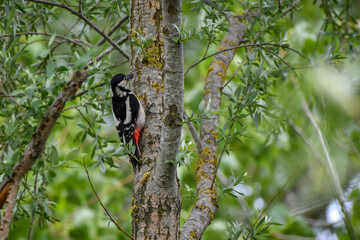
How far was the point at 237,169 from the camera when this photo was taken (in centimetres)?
516

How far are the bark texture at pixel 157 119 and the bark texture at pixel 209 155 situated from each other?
0.18 m

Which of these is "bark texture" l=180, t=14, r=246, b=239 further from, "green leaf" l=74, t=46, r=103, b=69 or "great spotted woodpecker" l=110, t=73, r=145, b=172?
"green leaf" l=74, t=46, r=103, b=69

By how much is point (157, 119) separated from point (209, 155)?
15.3 inches

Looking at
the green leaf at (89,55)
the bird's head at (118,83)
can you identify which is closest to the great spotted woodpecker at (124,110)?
the bird's head at (118,83)

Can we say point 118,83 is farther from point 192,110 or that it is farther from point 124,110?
point 192,110

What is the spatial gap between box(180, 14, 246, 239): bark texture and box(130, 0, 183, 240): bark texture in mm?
177

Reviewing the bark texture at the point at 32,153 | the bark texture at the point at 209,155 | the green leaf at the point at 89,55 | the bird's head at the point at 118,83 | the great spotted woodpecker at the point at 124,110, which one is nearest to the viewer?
the bark texture at the point at 32,153

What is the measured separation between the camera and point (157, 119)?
94.1 inches

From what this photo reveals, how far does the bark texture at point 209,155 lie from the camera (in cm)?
218

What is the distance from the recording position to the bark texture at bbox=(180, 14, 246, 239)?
2184mm

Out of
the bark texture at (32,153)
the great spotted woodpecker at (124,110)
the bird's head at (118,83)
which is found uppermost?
the bird's head at (118,83)

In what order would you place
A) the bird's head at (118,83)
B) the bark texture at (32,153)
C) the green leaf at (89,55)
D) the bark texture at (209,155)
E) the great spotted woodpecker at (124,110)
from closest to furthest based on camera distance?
the bark texture at (32,153), the green leaf at (89,55), the bark texture at (209,155), the great spotted woodpecker at (124,110), the bird's head at (118,83)

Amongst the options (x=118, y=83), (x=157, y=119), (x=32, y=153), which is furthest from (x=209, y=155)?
(x=32, y=153)

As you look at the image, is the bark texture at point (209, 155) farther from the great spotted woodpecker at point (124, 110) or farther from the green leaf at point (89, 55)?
the green leaf at point (89, 55)
